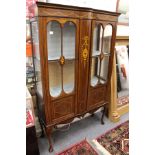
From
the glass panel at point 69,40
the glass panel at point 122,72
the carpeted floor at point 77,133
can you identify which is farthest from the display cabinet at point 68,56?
the glass panel at point 122,72

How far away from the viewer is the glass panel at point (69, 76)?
164cm

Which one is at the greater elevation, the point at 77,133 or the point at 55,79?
the point at 55,79

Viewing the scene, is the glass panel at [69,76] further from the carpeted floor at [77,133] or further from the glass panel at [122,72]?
the glass panel at [122,72]

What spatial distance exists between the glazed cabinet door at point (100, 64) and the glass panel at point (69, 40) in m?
0.26

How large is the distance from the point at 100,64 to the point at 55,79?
0.65m

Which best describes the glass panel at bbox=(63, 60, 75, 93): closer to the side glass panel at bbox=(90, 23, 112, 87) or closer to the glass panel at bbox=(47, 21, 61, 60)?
the glass panel at bbox=(47, 21, 61, 60)

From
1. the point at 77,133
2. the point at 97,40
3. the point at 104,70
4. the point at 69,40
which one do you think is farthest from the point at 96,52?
the point at 77,133

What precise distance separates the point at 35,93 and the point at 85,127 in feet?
3.13

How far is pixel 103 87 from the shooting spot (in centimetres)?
203

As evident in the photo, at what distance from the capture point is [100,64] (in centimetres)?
193

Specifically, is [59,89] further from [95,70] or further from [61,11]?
[61,11]
